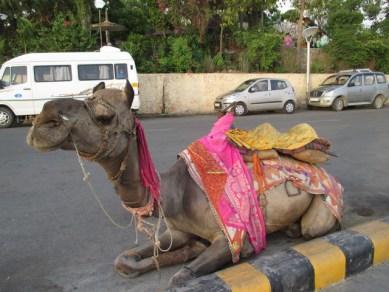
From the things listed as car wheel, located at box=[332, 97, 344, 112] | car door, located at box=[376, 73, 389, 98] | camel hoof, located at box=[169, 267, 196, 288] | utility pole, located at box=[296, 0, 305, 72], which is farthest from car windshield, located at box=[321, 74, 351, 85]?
camel hoof, located at box=[169, 267, 196, 288]

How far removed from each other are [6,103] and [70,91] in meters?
2.15

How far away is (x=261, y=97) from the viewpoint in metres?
17.6

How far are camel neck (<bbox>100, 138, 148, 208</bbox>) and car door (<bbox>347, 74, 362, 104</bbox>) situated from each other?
1815 cm

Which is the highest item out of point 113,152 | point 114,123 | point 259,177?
point 114,123

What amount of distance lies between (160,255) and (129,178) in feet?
3.17

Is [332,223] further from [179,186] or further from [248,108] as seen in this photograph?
[248,108]

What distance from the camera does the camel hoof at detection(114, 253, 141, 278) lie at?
9.86ft

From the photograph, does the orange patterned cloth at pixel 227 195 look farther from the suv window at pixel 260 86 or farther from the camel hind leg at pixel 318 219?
the suv window at pixel 260 86

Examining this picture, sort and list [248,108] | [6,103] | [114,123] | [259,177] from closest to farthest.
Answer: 1. [114,123]
2. [259,177]
3. [6,103]
4. [248,108]

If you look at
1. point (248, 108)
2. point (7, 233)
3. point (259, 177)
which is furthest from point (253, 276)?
point (248, 108)

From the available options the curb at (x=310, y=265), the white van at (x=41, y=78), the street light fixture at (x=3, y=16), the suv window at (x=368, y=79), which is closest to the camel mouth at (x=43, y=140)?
the curb at (x=310, y=265)

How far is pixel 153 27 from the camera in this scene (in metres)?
22.3

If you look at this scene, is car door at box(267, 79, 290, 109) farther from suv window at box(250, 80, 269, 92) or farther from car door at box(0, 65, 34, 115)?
car door at box(0, 65, 34, 115)

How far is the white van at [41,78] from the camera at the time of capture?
14.5m
